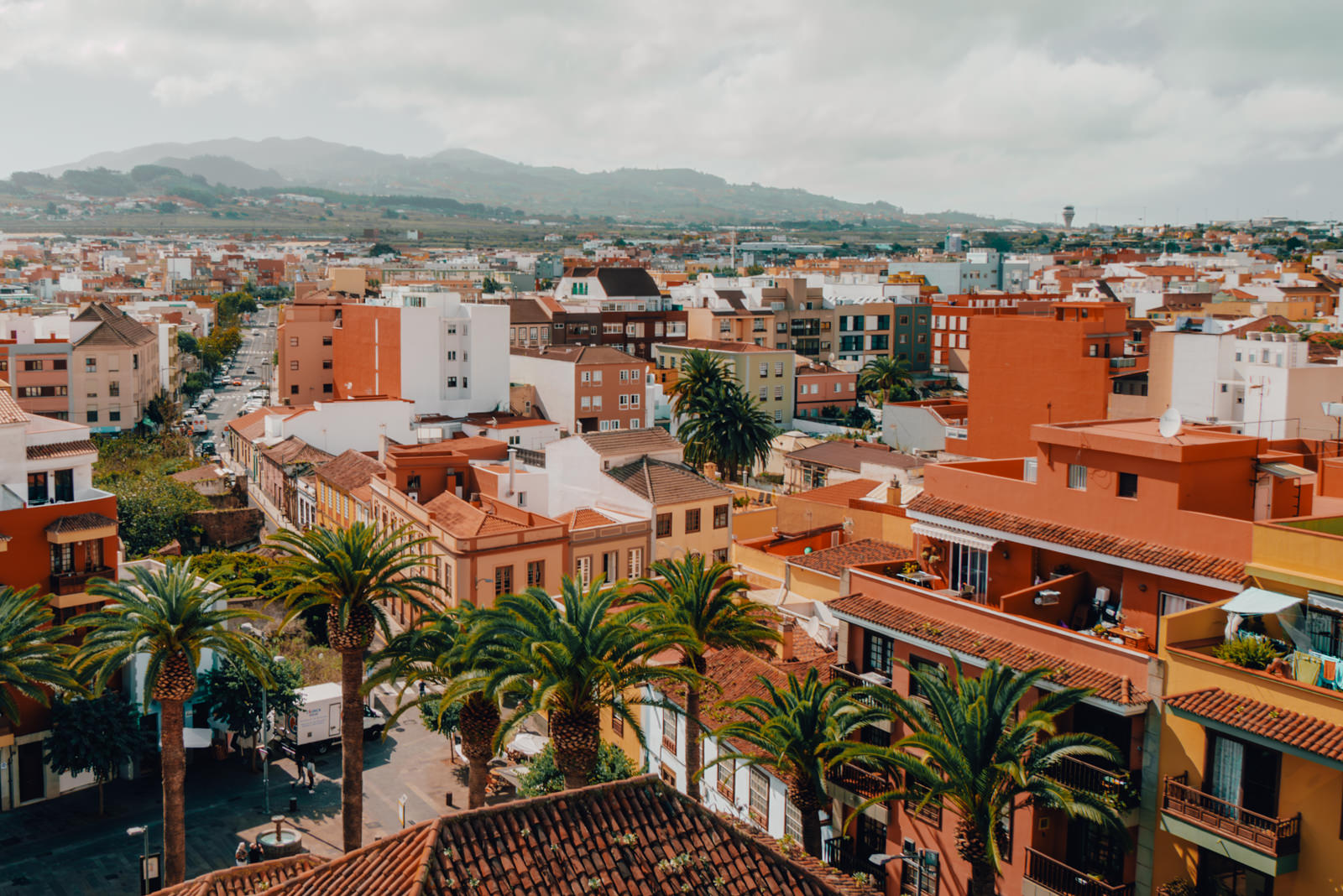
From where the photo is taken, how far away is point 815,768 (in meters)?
26.9

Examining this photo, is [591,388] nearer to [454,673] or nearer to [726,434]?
[726,434]

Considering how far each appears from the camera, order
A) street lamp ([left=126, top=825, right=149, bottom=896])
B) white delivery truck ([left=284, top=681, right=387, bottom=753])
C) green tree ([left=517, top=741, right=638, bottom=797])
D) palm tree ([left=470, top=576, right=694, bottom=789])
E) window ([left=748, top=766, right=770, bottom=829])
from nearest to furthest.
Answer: palm tree ([left=470, top=576, right=694, bottom=789]) < window ([left=748, top=766, right=770, bottom=829]) < street lamp ([left=126, top=825, right=149, bottom=896]) < green tree ([left=517, top=741, right=638, bottom=797]) < white delivery truck ([left=284, top=681, right=387, bottom=753])

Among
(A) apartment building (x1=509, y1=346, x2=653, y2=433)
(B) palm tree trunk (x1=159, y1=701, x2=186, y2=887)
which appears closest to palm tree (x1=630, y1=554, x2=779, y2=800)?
(B) palm tree trunk (x1=159, y1=701, x2=186, y2=887)

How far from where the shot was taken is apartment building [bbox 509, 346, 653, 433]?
3684 inches

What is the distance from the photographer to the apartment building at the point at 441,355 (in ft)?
293

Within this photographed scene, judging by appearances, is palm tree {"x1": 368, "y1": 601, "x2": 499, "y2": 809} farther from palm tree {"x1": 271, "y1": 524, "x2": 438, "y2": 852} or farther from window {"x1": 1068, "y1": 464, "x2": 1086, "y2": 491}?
window {"x1": 1068, "y1": 464, "x2": 1086, "y2": 491}

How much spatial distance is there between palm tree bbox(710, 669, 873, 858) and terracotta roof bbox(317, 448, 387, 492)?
4135cm

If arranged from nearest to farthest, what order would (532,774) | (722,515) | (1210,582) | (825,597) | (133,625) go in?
1. (1210,582)
2. (133,625)
3. (532,774)
4. (825,597)
5. (722,515)

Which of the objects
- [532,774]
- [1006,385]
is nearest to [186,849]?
[532,774]

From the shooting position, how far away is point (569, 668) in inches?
1037

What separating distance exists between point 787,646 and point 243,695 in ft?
66.2

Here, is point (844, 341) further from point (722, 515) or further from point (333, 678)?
point (333, 678)

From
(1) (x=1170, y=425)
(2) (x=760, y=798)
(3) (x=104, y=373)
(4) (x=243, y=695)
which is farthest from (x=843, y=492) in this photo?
(3) (x=104, y=373)

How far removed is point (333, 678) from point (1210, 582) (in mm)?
36617
